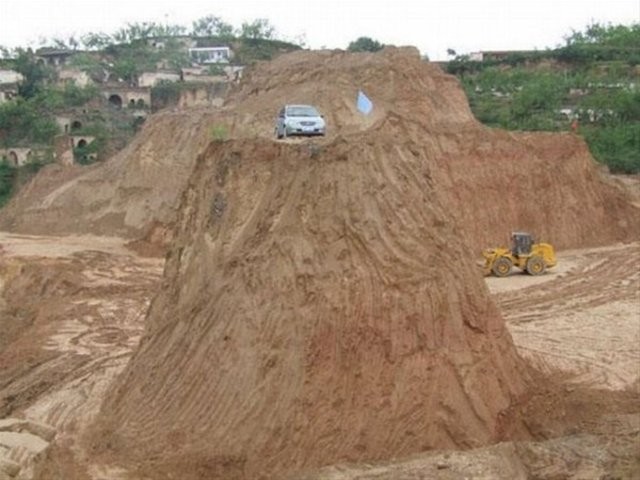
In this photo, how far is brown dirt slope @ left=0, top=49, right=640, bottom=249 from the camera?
110 ft

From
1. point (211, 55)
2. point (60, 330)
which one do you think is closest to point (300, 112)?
point (60, 330)

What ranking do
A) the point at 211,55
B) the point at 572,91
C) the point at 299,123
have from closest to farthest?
the point at 299,123, the point at 572,91, the point at 211,55

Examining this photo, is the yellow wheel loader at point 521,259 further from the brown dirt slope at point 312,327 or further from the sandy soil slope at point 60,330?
the brown dirt slope at point 312,327

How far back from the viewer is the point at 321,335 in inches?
519

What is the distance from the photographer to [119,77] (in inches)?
2884

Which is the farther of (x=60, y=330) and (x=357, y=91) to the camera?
(x=357, y=91)

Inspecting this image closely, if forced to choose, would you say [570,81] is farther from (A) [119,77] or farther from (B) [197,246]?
(B) [197,246]

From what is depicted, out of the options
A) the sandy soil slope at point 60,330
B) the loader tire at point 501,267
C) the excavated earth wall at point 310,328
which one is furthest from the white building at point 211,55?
the excavated earth wall at point 310,328

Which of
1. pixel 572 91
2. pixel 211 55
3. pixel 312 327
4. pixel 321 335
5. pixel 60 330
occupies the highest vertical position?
pixel 211 55

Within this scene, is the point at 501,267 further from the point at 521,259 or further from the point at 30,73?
the point at 30,73

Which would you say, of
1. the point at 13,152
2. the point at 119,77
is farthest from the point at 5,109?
the point at 119,77

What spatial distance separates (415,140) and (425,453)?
19.0 meters

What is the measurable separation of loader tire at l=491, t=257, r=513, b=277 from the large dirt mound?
13873 mm

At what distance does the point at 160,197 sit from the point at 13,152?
19.3 m
